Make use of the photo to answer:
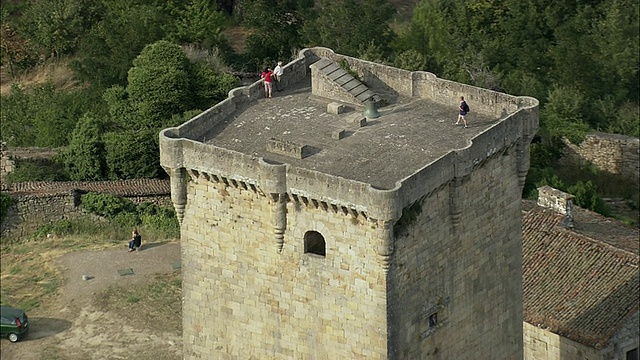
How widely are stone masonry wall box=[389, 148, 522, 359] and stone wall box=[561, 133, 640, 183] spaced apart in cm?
3195

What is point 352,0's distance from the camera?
3061 inches

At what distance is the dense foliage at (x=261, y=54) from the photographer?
232 ft

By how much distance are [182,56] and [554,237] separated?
19802mm

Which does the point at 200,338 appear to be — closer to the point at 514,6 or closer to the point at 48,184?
the point at 48,184

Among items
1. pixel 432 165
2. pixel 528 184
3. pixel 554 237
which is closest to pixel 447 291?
pixel 432 165

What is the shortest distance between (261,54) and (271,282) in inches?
1502

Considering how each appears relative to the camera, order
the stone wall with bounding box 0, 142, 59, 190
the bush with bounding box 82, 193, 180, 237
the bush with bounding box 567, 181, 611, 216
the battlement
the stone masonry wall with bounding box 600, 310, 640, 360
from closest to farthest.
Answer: the battlement → the stone masonry wall with bounding box 600, 310, 640, 360 → the bush with bounding box 82, 193, 180, 237 → the bush with bounding box 567, 181, 611, 216 → the stone wall with bounding box 0, 142, 59, 190

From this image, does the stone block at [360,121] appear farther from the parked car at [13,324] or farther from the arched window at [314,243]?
the parked car at [13,324]

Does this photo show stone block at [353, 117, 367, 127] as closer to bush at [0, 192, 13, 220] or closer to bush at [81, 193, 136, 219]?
bush at [81, 193, 136, 219]

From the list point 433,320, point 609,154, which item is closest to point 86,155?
point 609,154

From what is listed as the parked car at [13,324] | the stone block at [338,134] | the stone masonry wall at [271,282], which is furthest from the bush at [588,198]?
the stone masonry wall at [271,282]

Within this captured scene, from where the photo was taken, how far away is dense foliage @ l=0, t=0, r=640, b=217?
70750mm

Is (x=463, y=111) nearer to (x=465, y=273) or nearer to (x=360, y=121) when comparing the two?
(x=360, y=121)

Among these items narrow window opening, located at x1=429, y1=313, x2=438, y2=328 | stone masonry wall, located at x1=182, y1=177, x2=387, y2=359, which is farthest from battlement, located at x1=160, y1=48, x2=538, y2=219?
narrow window opening, located at x1=429, y1=313, x2=438, y2=328
